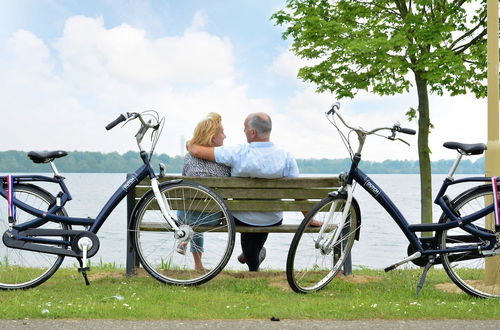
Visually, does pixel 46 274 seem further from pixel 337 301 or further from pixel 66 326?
pixel 337 301

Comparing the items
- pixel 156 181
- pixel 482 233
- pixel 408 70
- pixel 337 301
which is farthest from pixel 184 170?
pixel 408 70

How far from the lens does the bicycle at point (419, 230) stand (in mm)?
5984

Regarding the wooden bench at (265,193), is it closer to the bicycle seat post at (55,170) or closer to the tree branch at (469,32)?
the bicycle seat post at (55,170)

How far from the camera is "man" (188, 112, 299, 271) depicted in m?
6.56

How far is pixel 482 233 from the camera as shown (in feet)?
19.7

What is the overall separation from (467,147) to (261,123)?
2.01 metres

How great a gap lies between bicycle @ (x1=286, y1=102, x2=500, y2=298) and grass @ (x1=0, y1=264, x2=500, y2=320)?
230 mm

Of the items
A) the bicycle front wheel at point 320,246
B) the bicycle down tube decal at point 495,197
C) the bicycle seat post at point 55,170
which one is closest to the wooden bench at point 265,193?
the bicycle front wheel at point 320,246

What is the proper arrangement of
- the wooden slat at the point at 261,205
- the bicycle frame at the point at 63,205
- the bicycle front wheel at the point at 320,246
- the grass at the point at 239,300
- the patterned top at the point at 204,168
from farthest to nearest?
the patterned top at the point at 204,168 < the wooden slat at the point at 261,205 < the bicycle frame at the point at 63,205 < the bicycle front wheel at the point at 320,246 < the grass at the point at 239,300

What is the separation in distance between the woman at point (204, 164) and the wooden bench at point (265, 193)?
24cm

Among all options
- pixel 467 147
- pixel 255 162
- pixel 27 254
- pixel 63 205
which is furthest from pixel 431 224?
pixel 27 254

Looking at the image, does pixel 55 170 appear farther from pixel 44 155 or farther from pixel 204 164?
pixel 204 164

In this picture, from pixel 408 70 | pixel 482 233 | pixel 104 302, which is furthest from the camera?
pixel 408 70

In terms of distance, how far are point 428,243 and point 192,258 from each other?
2317 millimetres
